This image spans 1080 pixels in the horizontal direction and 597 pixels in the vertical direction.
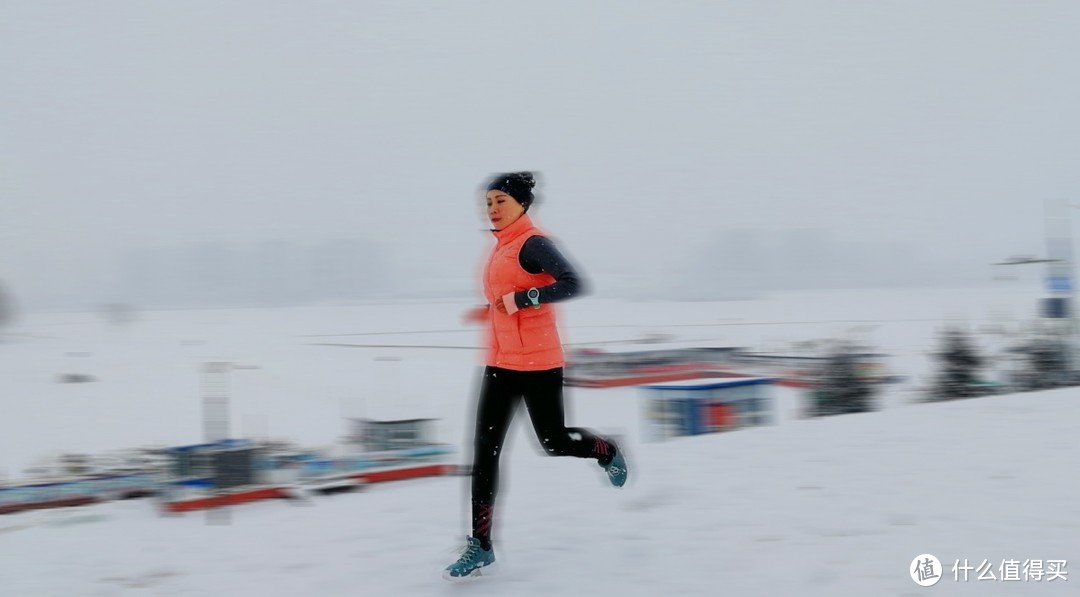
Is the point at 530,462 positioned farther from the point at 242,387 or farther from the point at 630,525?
the point at 242,387

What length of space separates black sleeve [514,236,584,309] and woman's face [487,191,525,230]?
0.52ft

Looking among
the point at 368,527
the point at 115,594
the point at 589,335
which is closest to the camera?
the point at 115,594

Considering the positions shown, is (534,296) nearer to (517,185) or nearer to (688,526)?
(517,185)

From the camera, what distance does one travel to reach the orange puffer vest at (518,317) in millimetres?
3873

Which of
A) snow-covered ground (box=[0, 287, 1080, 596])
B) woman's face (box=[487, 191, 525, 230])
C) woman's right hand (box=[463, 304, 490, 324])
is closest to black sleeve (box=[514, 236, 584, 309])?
woman's face (box=[487, 191, 525, 230])

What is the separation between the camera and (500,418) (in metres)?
3.99

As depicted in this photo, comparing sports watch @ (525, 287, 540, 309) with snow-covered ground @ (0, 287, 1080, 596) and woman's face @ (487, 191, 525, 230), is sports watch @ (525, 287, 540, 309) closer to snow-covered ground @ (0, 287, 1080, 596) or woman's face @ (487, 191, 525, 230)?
woman's face @ (487, 191, 525, 230)

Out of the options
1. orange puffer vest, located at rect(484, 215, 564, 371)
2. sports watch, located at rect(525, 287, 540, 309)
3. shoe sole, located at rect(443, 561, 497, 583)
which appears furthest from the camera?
shoe sole, located at rect(443, 561, 497, 583)

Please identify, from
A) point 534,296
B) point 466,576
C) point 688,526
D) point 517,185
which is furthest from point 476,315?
point 688,526

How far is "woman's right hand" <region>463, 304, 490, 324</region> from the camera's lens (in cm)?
410

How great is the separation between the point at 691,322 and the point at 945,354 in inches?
2046

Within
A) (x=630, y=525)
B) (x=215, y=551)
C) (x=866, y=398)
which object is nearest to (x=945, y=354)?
(x=866, y=398)

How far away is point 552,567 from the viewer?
170 inches

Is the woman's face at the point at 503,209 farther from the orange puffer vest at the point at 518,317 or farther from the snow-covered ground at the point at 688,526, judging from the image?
the snow-covered ground at the point at 688,526
